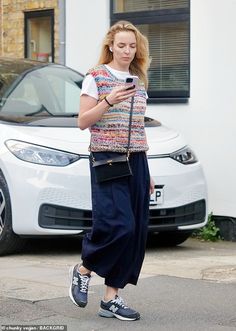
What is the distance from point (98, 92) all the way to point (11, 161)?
2.56 meters

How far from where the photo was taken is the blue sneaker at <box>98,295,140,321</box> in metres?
5.48

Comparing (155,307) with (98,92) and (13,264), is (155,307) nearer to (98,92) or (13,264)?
(98,92)

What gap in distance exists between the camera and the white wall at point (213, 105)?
31.3 feet

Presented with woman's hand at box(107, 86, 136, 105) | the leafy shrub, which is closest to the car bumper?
the leafy shrub

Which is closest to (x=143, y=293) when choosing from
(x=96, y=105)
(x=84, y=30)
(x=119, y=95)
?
(x=96, y=105)

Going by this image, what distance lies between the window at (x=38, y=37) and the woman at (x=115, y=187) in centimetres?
712

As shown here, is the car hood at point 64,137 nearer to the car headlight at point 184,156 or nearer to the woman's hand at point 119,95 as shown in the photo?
the car headlight at point 184,156

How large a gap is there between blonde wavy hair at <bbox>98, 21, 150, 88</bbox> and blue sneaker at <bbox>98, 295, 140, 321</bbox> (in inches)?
54.4

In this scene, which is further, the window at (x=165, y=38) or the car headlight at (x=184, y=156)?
the window at (x=165, y=38)

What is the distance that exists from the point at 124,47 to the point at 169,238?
3818mm

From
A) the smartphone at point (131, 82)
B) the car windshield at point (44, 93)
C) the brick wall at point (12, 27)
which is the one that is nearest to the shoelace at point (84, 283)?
the smartphone at point (131, 82)

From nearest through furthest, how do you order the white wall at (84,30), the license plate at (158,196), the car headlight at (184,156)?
the license plate at (158,196) < the car headlight at (184,156) < the white wall at (84,30)

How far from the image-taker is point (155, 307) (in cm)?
585

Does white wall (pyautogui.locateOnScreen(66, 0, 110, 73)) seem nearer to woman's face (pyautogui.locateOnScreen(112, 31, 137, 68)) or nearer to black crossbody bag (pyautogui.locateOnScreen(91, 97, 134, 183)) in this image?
woman's face (pyautogui.locateOnScreen(112, 31, 137, 68))
